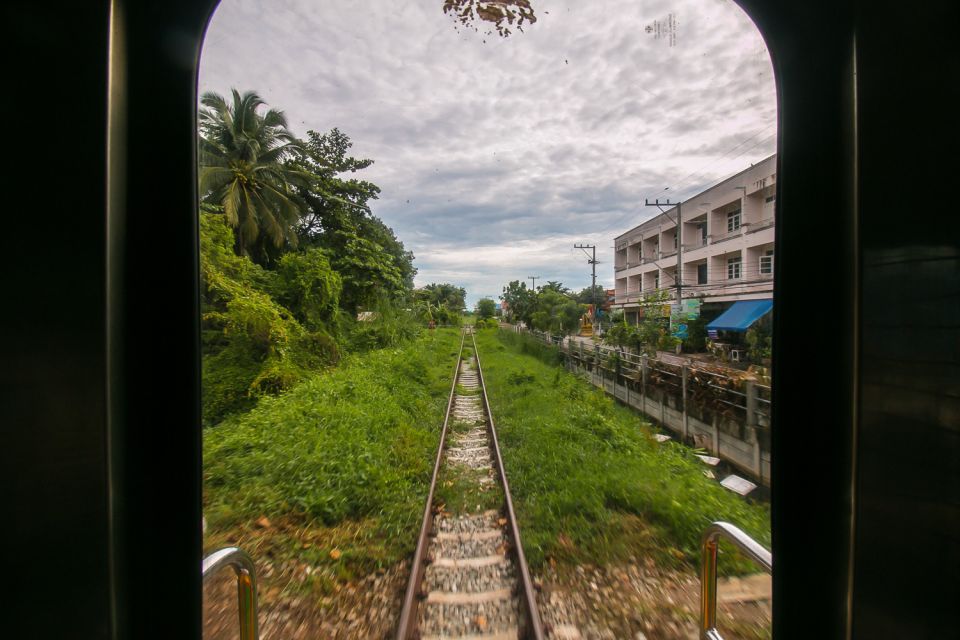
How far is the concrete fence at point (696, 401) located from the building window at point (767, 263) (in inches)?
58.5

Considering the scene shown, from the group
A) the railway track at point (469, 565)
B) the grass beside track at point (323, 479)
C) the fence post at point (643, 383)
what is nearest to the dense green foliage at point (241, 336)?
the grass beside track at point (323, 479)

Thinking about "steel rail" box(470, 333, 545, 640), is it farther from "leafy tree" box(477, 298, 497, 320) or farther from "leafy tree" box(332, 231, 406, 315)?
"leafy tree" box(477, 298, 497, 320)

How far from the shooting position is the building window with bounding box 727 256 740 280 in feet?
8.40

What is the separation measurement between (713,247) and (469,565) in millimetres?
3433

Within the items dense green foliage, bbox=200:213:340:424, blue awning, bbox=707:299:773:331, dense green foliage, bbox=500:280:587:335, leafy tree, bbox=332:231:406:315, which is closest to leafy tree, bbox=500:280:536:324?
dense green foliage, bbox=500:280:587:335

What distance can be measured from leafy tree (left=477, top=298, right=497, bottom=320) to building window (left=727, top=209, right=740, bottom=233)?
51399mm

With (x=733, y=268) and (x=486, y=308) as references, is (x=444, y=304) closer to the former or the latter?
Answer: (x=486, y=308)

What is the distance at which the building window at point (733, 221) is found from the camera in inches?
103

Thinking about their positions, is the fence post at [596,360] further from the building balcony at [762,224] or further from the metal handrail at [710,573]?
the metal handrail at [710,573]

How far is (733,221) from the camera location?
2.80 meters
